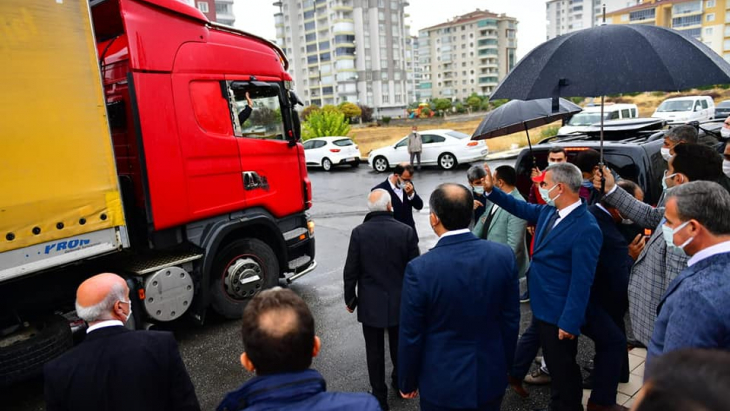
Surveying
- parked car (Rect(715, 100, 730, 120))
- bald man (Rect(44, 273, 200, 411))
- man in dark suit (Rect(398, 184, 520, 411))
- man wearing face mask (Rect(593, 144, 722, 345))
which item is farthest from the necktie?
parked car (Rect(715, 100, 730, 120))

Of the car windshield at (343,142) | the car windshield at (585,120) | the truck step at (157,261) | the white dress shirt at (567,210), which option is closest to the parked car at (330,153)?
the car windshield at (343,142)

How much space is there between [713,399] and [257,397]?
1.19 m

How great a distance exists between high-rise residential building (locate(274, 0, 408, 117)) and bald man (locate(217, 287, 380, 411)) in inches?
3194

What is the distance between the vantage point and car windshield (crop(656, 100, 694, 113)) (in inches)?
939

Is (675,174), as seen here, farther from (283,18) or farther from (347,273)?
(283,18)

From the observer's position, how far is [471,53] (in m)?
120

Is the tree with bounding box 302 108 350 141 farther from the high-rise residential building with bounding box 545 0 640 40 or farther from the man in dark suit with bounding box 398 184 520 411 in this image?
the high-rise residential building with bounding box 545 0 640 40

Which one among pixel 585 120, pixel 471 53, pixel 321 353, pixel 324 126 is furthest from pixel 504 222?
pixel 471 53

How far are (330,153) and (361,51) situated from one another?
6756 centimetres

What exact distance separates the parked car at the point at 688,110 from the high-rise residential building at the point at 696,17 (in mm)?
65957

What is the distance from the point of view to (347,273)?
377 cm

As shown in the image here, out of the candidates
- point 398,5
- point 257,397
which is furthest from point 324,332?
point 398,5

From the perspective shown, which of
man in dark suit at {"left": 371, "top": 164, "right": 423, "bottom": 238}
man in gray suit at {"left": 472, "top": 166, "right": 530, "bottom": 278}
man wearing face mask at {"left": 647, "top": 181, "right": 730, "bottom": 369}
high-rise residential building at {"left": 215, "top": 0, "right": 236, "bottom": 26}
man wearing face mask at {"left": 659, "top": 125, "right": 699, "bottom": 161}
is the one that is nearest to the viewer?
man wearing face mask at {"left": 647, "top": 181, "right": 730, "bottom": 369}

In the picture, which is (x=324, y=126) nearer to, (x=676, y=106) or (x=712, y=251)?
(x=676, y=106)
